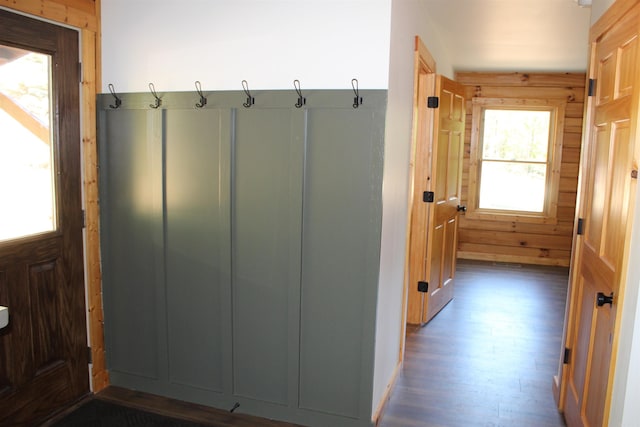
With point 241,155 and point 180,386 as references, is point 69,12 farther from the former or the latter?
point 180,386

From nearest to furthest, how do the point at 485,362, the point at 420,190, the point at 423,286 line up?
the point at 485,362 < the point at 420,190 < the point at 423,286

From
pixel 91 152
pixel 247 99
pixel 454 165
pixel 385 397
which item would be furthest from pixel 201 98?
pixel 454 165

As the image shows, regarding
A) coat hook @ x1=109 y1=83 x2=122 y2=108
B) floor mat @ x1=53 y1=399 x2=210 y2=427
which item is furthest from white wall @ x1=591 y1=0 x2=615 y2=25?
floor mat @ x1=53 y1=399 x2=210 y2=427

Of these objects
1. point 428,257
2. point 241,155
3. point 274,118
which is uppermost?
point 274,118

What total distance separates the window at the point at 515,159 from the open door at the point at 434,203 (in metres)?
2.24

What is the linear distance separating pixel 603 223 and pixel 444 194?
225 cm

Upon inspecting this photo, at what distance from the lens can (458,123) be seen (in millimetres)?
4777

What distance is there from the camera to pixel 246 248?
2.73m

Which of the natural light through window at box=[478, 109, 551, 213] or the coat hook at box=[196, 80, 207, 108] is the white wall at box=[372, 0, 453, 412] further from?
the natural light through window at box=[478, 109, 551, 213]

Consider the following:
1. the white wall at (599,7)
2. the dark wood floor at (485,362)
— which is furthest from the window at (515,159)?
the white wall at (599,7)

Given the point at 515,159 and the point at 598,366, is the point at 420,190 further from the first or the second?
the point at 515,159

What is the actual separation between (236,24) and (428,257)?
2.51 metres

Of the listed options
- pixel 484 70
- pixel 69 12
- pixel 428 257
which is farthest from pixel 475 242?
pixel 69 12

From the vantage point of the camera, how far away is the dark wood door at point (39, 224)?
2443 mm
